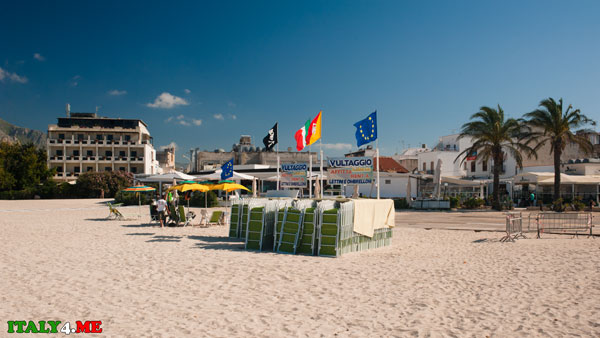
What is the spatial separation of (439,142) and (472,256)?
65.5m

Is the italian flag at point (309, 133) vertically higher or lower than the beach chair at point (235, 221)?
higher

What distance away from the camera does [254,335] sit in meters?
5.10

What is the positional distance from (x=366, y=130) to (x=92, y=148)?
200ft

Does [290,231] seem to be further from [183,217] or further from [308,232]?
[183,217]

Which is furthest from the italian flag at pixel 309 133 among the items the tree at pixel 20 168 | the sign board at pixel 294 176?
the tree at pixel 20 168

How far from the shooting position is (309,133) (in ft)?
56.2

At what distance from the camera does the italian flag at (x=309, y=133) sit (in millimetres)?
16641

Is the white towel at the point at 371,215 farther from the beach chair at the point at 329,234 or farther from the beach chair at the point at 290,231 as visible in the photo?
the beach chair at the point at 290,231

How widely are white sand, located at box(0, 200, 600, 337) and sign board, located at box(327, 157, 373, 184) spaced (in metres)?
2.84

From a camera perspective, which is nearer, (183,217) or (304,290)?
(304,290)

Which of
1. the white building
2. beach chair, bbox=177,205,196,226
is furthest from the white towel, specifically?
the white building

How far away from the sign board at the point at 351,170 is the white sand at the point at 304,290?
112 inches

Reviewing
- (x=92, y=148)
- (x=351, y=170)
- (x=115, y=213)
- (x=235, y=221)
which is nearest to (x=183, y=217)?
(x=115, y=213)

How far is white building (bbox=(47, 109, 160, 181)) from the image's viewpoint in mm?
63812
